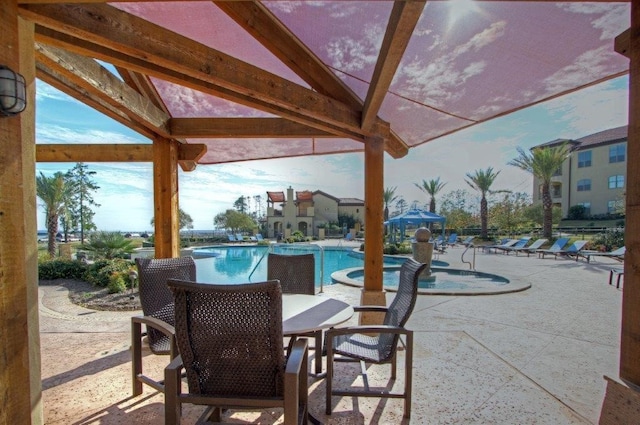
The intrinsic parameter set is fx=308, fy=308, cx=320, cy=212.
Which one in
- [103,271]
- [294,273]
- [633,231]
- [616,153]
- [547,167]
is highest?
[616,153]

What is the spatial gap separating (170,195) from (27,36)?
2230 mm

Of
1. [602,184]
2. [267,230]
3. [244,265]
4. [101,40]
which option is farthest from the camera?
[267,230]

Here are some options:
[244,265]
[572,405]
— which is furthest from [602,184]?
[572,405]

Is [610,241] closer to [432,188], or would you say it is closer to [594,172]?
[432,188]

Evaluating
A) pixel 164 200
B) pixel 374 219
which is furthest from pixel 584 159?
pixel 164 200

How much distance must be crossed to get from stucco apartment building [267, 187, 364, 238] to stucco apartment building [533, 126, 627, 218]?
19.2m

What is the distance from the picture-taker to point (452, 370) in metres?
2.80

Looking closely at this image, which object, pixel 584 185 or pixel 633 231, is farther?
pixel 584 185

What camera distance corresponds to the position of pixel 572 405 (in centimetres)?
229

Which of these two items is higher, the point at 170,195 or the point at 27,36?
the point at 27,36

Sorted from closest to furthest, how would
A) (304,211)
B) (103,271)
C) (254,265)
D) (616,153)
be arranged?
(103,271) → (254,265) → (616,153) → (304,211)

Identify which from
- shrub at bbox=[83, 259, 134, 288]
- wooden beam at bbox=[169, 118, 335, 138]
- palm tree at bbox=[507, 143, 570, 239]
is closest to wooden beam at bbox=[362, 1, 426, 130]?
wooden beam at bbox=[169, 118, 335, 138]

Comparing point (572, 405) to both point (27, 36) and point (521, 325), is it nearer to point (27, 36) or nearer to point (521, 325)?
point (521, 325)

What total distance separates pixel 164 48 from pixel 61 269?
836 cm
